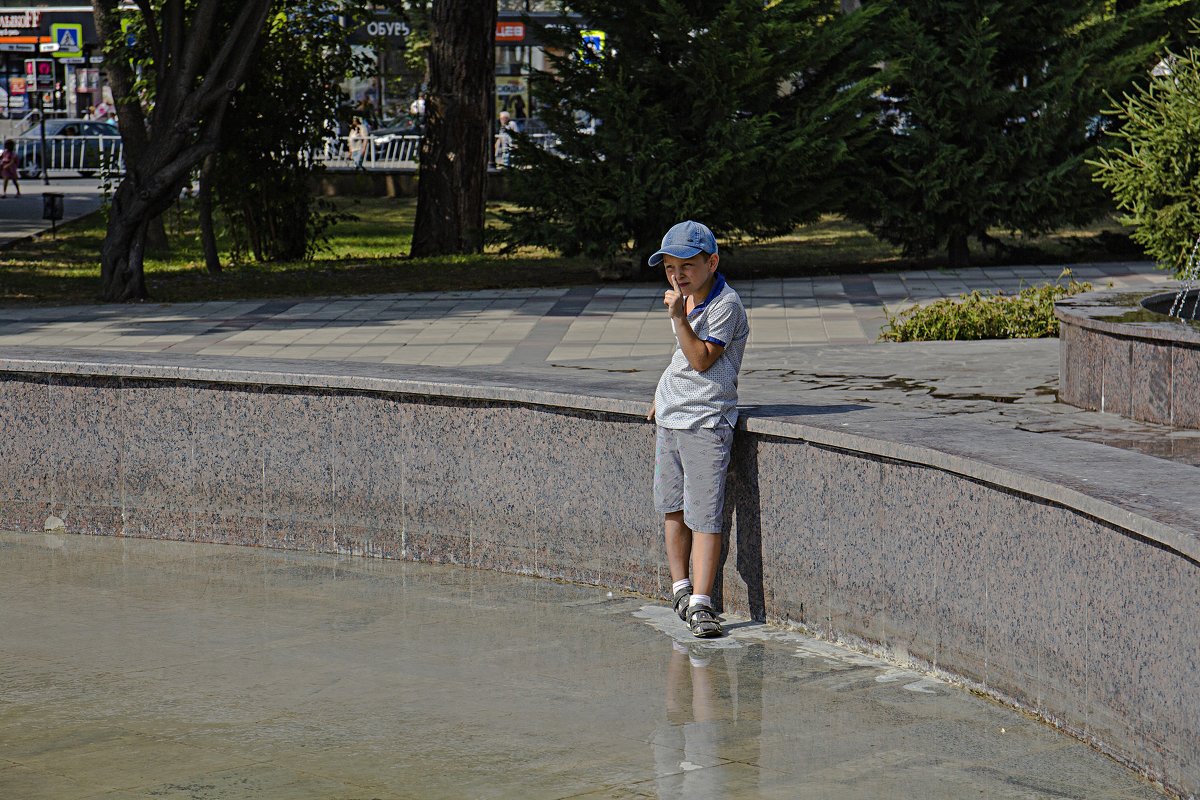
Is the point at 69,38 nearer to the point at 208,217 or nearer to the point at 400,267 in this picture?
the point at 208,217

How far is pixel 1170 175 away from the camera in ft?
32.0

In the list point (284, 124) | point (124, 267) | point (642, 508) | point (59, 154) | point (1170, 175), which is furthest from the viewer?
point (59, 154)

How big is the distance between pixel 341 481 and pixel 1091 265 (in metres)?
12.8

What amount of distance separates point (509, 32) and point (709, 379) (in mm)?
45736

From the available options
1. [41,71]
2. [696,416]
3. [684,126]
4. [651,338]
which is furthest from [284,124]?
[41,71]

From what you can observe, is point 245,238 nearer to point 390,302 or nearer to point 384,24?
point 390,302

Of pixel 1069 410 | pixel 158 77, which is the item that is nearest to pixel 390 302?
pixel 158 77

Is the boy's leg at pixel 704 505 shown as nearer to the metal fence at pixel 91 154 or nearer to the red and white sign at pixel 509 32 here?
the metal fence at pixel 91 154

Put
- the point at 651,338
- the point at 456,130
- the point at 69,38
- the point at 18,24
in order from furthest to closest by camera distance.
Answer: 1. the point at 18,24
2. the point at 69,38
3. the point at 456,130
4. the point at 651,338

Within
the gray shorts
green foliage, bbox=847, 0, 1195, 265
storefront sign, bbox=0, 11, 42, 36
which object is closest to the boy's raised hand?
the gray shorts

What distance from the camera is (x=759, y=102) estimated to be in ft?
56.3

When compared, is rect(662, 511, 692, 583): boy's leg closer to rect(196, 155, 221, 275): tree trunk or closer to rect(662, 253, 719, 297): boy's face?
rect(662, 253, 719, 297): boy's face

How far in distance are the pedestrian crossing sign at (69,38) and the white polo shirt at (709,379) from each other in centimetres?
5364

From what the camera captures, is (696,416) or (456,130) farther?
(456,130)
